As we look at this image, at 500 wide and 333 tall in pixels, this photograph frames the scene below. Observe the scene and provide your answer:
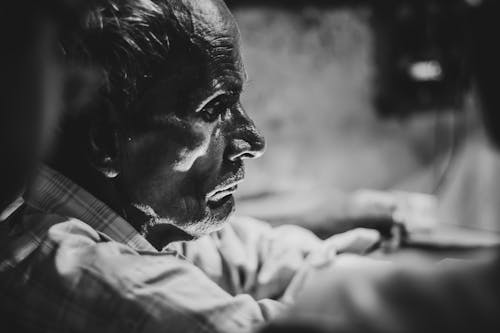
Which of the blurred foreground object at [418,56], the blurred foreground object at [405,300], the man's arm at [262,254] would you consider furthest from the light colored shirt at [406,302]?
the blurred foreground object at [418,56]

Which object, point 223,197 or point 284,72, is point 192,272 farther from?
point 284,72

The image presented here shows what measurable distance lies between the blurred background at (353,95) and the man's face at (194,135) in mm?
2985

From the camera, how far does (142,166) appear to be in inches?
54.4

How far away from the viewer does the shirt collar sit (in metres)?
1.36

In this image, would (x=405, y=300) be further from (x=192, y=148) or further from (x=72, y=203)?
(x=72, y=203)

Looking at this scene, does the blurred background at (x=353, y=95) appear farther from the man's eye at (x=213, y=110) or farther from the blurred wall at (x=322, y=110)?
the man's eye at (x=213, y=110)

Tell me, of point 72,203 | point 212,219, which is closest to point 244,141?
point 212,219

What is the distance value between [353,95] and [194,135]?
12.4ft

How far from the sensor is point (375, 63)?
4957mm

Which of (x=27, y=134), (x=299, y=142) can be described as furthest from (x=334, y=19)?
(x=27, y=134)

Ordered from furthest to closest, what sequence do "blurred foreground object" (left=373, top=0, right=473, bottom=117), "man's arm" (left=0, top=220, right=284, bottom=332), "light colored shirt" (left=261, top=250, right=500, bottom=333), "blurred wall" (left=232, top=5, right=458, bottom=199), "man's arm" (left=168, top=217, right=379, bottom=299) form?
"blurred wall" (left=232, top=5, right=458, bottom=199)
"blurred foreground object" (left=373, top=0, right=473, bottom=117)
"man's arm" (left=168, top=217, right=379, bottom=299)
"man's arm" (left=0, top=220, right=284, bottom=332)
"light colored shirt" (left=261, top=250, right=500, bottom=333)

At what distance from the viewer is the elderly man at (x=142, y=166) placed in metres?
1.12

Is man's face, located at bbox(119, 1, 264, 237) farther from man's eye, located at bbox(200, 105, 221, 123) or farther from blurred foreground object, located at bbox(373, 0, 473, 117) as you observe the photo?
blurred foreground object, located at bbox(373, 0, 473, 117)

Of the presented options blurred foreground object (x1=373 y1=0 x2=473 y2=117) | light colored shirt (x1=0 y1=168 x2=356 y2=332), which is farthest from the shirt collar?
blurred foreground object (x1=373 y1=0 x2=473 y2=117)
